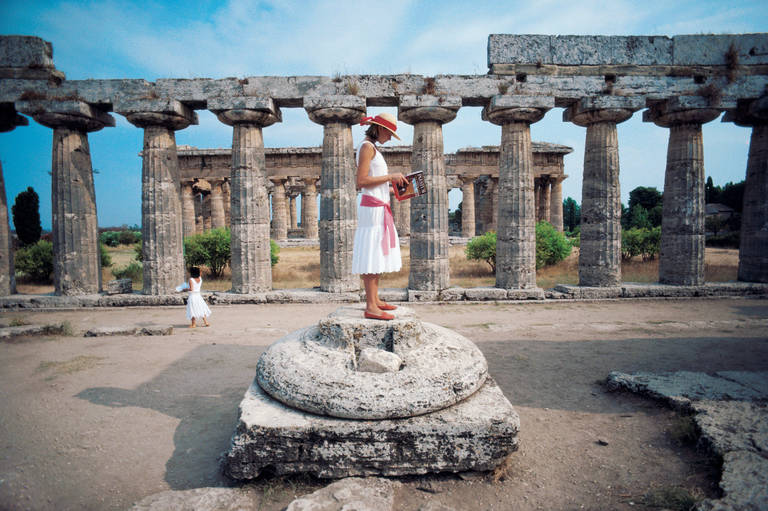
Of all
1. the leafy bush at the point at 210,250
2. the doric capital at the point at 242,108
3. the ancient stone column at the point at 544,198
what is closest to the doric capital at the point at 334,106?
the doric capital at the point at 242,108

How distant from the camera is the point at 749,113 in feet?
32.9

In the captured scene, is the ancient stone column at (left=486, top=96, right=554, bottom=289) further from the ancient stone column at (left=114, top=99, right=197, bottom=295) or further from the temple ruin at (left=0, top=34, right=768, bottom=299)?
the ancient stone column at (left=114, top=99, right=197, bottom=295)

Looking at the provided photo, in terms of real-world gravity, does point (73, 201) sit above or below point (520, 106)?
below

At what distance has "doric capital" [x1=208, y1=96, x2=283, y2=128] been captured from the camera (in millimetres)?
9469

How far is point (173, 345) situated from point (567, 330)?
7.21 m

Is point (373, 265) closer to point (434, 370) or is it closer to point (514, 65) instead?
point (434, 370)

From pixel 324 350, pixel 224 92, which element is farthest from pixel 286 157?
pixel 324 350

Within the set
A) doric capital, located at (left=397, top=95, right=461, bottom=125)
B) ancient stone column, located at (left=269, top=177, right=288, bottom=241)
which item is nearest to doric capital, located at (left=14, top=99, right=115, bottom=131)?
doric capital, located at (left=397, top=95, right=461, bottom=125)

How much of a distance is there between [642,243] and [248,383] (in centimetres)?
1739

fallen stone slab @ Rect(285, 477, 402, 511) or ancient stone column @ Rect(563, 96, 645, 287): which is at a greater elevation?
ancient stone column @ Rect(563, 96, 645, 287)

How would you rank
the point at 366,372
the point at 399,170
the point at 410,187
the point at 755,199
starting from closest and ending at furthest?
the point at 366,372
the point at 410,187
the point at 755,199
the point at 399,170

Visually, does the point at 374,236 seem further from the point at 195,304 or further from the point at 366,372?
the point at 195,304

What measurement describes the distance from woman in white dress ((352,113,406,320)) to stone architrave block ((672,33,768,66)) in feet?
33.4

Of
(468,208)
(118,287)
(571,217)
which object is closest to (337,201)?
(118,287)
